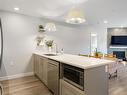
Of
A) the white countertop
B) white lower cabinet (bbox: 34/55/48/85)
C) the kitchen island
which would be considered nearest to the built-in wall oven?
the kitchen island

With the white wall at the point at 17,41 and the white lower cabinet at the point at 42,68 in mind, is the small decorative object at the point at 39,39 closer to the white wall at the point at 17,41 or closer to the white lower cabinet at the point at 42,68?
the white wall at the point at 17,41

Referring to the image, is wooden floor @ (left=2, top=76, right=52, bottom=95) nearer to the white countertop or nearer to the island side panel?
the white countertop

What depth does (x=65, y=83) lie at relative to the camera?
2207 mm

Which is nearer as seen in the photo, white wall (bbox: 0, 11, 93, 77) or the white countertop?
the white countertop

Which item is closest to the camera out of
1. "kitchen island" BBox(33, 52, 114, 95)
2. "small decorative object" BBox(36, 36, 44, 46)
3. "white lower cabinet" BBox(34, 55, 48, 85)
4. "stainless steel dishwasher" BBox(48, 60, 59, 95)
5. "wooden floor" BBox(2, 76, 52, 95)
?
"kitchen island" BBox(33, 52, 114, 95)

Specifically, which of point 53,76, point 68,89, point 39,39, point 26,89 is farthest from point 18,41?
point 68,89

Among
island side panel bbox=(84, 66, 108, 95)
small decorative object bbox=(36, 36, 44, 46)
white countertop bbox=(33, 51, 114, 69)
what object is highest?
small decorative object bbox=(36, 36, 44, 46)

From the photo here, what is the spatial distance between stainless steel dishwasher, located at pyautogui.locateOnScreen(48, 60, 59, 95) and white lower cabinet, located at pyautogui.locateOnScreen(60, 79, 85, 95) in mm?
196

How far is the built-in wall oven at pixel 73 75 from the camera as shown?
1.82 m

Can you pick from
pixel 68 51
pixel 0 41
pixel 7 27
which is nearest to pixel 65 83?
pixel 0 41

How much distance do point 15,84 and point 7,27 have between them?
2.07 m

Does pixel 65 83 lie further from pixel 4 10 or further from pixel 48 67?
pixel 4 10

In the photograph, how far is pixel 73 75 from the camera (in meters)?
2.04

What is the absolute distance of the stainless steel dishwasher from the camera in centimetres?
249
